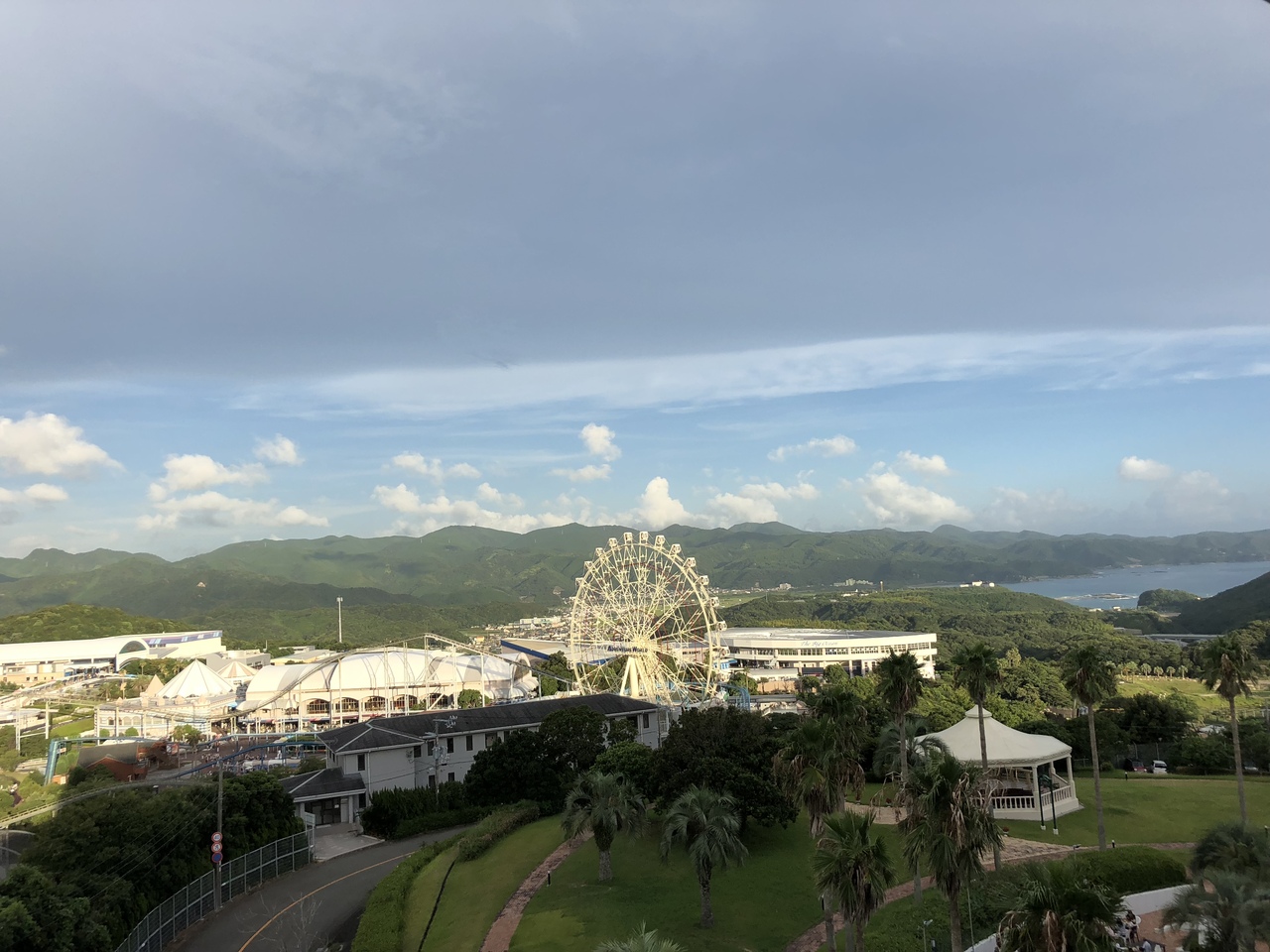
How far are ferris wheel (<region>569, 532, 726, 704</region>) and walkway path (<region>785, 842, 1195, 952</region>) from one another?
3700 centimetres

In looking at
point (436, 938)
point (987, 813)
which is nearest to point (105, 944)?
point (436, 938)

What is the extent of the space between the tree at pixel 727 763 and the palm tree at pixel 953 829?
15.4 metres

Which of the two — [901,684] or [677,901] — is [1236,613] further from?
[677,901]

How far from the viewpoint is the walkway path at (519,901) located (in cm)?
2992

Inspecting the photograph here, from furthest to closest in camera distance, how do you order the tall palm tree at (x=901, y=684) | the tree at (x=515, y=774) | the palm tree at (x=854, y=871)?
the tree at (x=515, y=774) < the tall palm tree at (x=901, y=684) < the palm tree at (x=854, y=871)

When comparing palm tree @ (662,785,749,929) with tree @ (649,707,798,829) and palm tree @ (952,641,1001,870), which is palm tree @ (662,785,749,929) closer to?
tree @ (649,707,798,829)

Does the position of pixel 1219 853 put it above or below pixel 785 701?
above

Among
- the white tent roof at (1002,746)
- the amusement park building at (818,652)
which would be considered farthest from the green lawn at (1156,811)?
the amusement park building at (818,652)

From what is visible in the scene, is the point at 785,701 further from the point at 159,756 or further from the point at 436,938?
the point at 436,938

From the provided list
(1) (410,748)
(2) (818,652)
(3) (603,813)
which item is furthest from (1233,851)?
(2) (818,652)

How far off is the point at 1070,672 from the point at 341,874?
120 feet

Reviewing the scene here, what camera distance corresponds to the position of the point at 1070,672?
3728cm

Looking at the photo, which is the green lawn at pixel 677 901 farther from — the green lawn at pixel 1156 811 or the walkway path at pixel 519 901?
the green lawn at pixel 1156 811

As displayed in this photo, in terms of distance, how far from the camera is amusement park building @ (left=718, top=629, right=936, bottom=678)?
143250 mm
